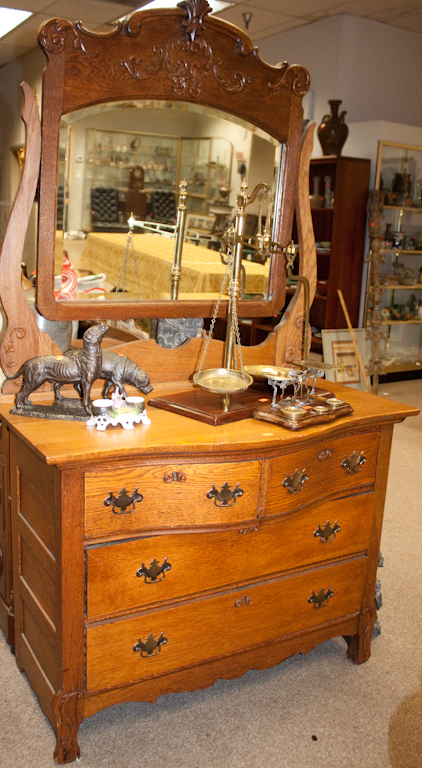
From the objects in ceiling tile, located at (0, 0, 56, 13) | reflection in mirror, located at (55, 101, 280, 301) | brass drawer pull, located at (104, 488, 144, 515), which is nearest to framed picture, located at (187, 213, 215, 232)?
reflection in mirror, located at (55, 101, 280, 301)

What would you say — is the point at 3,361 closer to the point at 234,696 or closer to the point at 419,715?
the point at 234,696

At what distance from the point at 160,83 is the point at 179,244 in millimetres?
481

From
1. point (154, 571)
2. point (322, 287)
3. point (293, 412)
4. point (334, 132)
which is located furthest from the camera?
point (322, 287)

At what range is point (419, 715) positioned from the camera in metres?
2.12

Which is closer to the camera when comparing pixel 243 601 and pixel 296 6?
pixel 243 601

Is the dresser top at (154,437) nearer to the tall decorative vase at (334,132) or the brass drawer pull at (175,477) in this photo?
the brass drawer pull at (175,477)

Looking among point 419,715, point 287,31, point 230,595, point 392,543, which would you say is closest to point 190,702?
point 230,595

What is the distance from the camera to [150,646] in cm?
187

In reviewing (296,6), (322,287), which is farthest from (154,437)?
(296,6)

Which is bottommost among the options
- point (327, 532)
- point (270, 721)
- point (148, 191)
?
point (270, 721)

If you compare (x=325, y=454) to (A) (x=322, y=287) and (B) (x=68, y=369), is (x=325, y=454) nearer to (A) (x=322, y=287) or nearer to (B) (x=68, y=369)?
(B) (x=68, y=369)

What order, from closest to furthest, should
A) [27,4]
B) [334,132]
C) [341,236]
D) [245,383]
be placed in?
[245,383] → [27,4] → [334,132] → [341,236]

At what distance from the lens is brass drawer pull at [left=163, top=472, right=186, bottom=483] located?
5.81ft

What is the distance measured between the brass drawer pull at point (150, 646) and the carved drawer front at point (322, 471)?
18.1 inches
